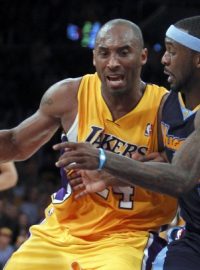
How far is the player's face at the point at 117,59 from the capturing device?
4605mm

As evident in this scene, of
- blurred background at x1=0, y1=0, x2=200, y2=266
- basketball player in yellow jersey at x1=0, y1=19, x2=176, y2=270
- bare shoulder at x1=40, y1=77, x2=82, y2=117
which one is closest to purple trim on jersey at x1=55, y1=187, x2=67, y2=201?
basketball player in yellow jersey at x1=0, y1=19, x2=176, y2=270

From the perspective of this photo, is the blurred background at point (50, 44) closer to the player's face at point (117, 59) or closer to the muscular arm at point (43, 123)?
the muscular arm at point (43, 123)

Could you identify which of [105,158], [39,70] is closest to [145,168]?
[105,158]

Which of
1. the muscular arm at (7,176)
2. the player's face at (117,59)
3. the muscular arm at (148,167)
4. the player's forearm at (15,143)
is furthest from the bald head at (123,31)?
the muscular arm at (7,176)

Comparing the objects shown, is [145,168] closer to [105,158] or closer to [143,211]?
[105,158]

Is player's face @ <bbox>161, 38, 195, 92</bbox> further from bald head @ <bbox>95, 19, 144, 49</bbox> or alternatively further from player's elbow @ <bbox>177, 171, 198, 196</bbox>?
player's elbow @ <bbox>177, 171, 198, 196</bbox>

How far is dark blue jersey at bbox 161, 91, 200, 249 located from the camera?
4332 mm

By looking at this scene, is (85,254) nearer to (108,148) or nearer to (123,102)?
(108,148)

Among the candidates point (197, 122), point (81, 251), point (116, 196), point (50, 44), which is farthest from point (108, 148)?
point (50, 44)

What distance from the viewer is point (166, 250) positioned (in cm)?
445

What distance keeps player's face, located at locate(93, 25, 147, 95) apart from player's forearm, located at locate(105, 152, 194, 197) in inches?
38.4

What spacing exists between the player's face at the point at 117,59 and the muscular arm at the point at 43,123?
0.85ft

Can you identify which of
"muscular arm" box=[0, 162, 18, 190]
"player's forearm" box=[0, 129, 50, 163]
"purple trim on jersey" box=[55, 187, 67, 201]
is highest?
"player's forearm" box=[0, 129, 50, 163]

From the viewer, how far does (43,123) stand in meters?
4.92
